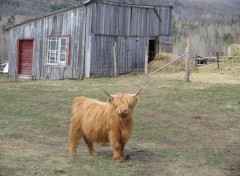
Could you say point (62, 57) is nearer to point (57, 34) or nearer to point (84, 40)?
point (57, 34)

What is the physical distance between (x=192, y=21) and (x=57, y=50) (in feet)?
243

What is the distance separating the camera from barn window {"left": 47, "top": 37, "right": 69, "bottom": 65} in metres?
26.8

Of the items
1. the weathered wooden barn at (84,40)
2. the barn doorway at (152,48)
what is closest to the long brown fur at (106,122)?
the weathered wooden barn at (84,40)

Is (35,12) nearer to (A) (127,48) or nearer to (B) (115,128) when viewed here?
(A) (127,48)

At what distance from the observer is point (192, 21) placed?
323 ft

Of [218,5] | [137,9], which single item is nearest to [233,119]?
[137,9]

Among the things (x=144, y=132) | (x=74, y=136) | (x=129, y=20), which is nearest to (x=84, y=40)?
(x=129, y=20)

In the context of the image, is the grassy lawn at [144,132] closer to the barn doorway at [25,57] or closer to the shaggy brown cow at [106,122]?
the shaggy brown cow at [106,122]

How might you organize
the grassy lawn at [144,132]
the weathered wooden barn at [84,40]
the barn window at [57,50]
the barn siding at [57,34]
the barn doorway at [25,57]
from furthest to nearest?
the barn doorway at [25,57] → the barn window at [57,50] → the barn siding at [57,34] → the weathered wooden barn at [84,40] → the grassy lawn at [144,132]

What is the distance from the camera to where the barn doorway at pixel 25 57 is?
2873 cm

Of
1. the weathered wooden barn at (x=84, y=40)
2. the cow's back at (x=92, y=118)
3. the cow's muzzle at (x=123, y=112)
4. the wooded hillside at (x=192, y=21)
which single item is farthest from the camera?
the wooded hillside at (x=192, y=21)

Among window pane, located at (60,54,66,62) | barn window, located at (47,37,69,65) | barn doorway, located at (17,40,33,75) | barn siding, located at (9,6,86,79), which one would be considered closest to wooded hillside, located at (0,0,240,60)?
barn doorway, located at (17,40,33,75)

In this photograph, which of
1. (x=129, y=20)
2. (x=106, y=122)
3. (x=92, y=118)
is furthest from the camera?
(x=129, y=20)

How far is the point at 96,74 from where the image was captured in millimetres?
26062
